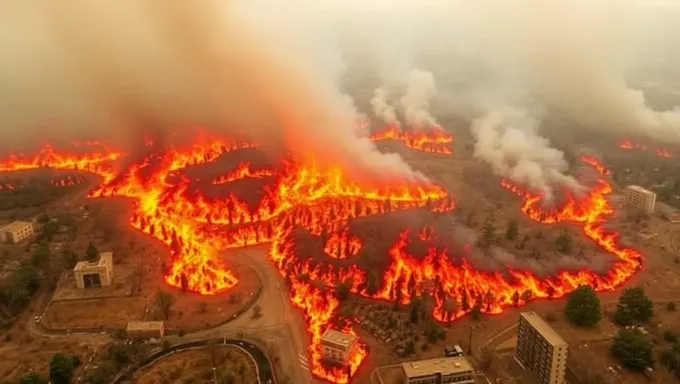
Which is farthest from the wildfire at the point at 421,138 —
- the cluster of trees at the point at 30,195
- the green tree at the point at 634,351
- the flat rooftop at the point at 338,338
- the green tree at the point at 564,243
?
the flat rooftop at the point at 338,338

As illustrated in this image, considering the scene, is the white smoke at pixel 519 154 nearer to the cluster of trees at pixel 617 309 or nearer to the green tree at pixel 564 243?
the green tree at pixel 564 243

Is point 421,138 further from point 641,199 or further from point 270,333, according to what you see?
point 270,333

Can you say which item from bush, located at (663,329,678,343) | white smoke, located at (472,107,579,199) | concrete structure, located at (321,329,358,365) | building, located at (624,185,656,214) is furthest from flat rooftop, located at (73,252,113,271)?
building, located at (624,185,656,214)

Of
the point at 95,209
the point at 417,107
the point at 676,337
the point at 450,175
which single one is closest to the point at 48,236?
the point at 95,209

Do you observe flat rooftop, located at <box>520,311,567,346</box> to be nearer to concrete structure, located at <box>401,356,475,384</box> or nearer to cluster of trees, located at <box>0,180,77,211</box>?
concrete structure, located at <box>401,356,475,384</box>

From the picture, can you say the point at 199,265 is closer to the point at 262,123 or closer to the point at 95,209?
the point at 95,209

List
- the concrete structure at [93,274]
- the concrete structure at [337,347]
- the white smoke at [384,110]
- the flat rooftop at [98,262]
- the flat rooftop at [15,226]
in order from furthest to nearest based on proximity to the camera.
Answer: the white smoke at [384,110]
the flat rooftop at [15,226]
the flat rooftop at [98,262]
the concrete structure at [93,274]
the concrete structure at [337,347]
